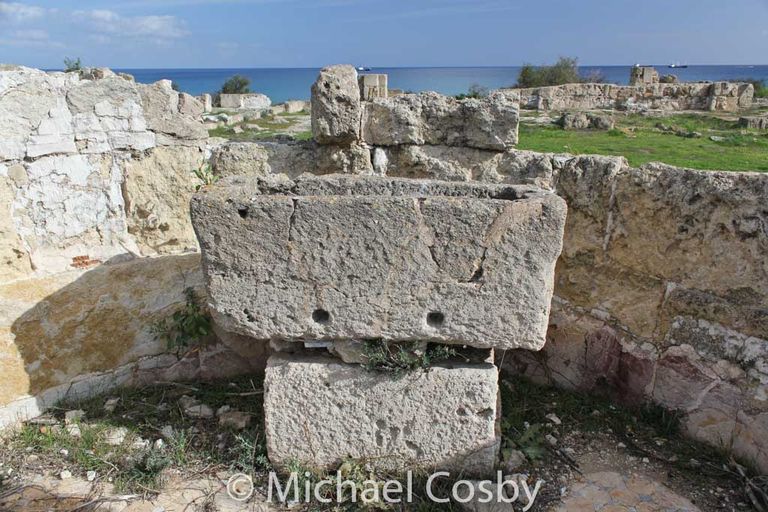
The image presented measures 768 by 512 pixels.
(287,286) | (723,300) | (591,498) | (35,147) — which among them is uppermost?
(35,147)

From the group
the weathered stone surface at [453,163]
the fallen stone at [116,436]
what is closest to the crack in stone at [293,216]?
the fallen stone at [116,436]

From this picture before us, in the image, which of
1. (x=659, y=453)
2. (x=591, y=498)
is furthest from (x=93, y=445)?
(x=659, y=453)

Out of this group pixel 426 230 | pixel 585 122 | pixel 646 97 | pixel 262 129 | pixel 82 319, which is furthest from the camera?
pixel 646 97

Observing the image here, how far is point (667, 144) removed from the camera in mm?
11398

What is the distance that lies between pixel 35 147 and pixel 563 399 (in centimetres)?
360

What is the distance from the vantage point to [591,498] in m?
2.85

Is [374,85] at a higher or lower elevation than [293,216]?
higher

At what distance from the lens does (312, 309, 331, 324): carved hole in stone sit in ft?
8.91

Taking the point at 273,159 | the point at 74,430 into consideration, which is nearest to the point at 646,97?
the point at 273,159

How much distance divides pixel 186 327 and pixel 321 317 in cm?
117

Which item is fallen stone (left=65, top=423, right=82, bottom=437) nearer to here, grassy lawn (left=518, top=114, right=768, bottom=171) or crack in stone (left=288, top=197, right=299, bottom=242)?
crack in stone (left=288, top=197, right=299, bottom=242)

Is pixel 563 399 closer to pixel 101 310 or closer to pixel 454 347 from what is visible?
pixel 454 347

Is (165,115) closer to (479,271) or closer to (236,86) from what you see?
(479,271)

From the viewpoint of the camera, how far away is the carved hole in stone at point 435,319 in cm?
266
